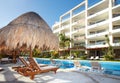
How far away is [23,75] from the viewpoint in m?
9.78

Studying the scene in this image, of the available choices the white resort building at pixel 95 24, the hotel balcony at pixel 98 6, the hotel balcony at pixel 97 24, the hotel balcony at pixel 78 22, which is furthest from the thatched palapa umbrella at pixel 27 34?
the hotel balcony at pixel 78 22

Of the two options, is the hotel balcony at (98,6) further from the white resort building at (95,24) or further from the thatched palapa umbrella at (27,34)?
the thatched palapa umbrella at (27,34)

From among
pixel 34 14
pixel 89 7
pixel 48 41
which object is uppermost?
pixel 89 7

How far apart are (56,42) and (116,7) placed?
91.4 ft

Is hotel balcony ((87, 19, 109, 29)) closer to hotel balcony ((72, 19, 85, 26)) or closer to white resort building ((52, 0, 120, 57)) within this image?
white resort building ((52, 0, 120, 57))

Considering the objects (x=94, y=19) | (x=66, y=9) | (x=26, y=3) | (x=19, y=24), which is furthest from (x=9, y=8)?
(x=66, y=9)

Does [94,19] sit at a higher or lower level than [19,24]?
higher

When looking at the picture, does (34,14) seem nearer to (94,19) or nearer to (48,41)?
(48,41)

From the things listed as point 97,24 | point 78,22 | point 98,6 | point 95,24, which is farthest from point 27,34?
point 78,22

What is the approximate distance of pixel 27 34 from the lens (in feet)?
26.4

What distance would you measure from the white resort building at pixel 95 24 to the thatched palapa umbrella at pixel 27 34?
25.3m

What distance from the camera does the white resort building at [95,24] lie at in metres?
34.3

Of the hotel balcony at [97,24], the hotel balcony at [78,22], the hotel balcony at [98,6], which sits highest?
the hotel balcony at [98,6]

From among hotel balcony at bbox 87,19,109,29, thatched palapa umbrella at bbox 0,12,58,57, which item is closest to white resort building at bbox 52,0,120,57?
hotel balcony at bbox 87,19,109,29
